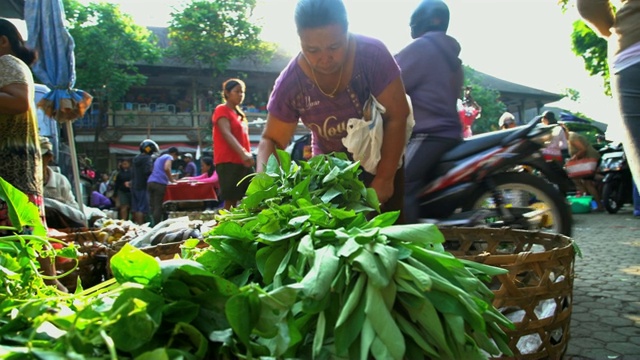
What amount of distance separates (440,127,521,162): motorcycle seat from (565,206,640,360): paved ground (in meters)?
0.91

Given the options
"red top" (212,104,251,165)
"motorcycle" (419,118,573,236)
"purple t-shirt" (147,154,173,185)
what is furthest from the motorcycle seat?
"purple t-shirt" (147,154,173,185)

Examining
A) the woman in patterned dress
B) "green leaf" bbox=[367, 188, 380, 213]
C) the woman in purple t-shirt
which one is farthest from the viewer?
the woman in patterned dress

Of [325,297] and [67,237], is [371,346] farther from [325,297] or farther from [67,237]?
[67,237]

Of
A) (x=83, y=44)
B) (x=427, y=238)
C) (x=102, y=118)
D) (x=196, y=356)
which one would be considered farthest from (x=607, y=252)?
(x=102, y=118)

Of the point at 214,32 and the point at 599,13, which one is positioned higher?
the point at 214,32

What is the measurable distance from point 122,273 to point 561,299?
1282 mm

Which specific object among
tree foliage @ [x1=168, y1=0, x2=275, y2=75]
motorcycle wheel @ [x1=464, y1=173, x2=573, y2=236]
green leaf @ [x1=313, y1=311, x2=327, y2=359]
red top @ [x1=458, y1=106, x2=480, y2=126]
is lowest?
motorcycle wheel @ [x1=464, y1=173, x2=573, y2=236]

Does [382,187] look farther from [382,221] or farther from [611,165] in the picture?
[611,165]

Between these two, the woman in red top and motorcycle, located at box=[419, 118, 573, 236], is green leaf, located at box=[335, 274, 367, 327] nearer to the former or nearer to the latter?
motorcycle, located at box=[419, 118, 573, 236]

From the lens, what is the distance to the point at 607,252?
15.2 feet

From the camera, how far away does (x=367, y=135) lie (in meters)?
2.32

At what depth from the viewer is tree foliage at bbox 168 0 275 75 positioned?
2525 cm

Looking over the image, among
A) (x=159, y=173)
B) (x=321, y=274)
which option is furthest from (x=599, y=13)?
(x=159, y=173)

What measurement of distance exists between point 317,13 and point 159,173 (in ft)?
23.4
